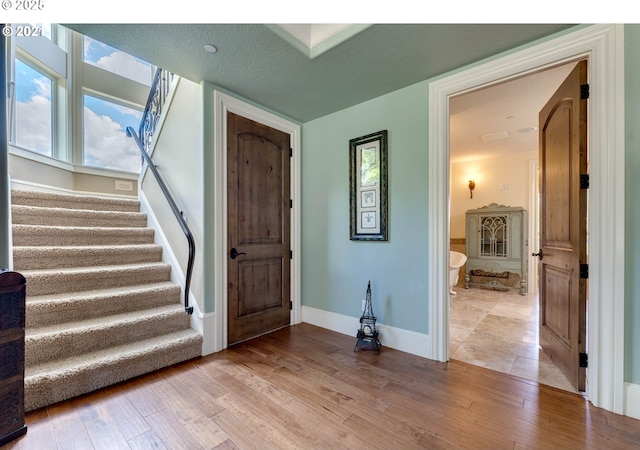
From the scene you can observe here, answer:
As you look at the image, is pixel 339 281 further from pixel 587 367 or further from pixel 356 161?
pixel 587 367

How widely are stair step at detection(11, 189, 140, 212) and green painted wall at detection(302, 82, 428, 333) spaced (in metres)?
2.40

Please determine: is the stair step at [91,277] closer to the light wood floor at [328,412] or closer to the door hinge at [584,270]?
the light wood floor at [328,412]

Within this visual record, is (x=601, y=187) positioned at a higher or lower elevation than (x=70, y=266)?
higher

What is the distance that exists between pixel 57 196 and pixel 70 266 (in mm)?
1179

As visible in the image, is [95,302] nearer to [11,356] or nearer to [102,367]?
[102,367]

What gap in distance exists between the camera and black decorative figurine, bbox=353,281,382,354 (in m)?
2.53

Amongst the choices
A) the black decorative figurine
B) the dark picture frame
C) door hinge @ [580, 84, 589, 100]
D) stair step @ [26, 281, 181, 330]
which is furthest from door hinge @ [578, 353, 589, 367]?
stair step @ [26, 281, 181, 330]

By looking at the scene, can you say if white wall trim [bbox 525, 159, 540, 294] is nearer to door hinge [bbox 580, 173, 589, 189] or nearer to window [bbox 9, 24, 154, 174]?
door hinge [bbox 580, 173, 589, 189]

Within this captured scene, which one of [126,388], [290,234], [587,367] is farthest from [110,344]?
[587,367]

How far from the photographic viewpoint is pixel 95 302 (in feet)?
7.23

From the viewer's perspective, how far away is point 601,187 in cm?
170

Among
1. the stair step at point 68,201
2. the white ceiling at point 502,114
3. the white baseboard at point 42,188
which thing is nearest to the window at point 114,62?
the white baseboard at point 42,188

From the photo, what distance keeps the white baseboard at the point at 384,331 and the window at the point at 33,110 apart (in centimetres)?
467

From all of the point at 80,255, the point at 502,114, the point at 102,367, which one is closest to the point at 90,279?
the point at 80,255
